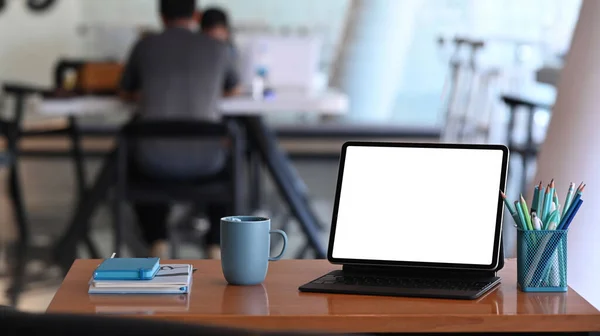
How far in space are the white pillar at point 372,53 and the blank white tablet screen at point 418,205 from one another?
6519 mm

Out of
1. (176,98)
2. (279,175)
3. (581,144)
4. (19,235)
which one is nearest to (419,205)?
(581,144)

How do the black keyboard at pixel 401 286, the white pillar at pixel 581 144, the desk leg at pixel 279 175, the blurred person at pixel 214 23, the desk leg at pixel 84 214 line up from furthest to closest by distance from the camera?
the blurred person at pixel 214 23 < the desk leg at pixel 279 175 < the desk leg at pixel 84 214 < the white pillar at pixel 581 144 < the black keyboard at pixel 401 286

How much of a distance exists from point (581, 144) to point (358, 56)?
608cm

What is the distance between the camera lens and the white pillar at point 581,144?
73.0 inches

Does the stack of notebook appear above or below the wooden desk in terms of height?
above

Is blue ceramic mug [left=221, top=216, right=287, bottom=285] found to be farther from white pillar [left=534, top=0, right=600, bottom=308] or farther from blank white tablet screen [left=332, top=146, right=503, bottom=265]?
white pillar [left=534, top=0, right=600, bottom=308]

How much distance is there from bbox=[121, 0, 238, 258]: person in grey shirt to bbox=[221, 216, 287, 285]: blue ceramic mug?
2.51 meters

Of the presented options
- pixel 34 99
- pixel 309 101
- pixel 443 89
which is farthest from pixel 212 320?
pixel 443 89

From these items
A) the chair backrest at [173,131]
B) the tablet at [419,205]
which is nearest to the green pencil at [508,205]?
the tablet at [419,205]

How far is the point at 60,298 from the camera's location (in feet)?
4.28

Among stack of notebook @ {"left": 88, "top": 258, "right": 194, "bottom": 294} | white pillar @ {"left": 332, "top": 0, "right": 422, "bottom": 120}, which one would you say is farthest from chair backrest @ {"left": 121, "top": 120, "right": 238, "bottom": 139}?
white pillar @ {"left": 332, "top": 0, "right": 422, "bottom": 120}

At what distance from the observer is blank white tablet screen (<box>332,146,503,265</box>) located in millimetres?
1434

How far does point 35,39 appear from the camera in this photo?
8125 millimetres

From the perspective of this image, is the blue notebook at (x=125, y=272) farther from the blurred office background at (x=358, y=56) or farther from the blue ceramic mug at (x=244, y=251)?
the blurred office background at (x=358, y=56)
